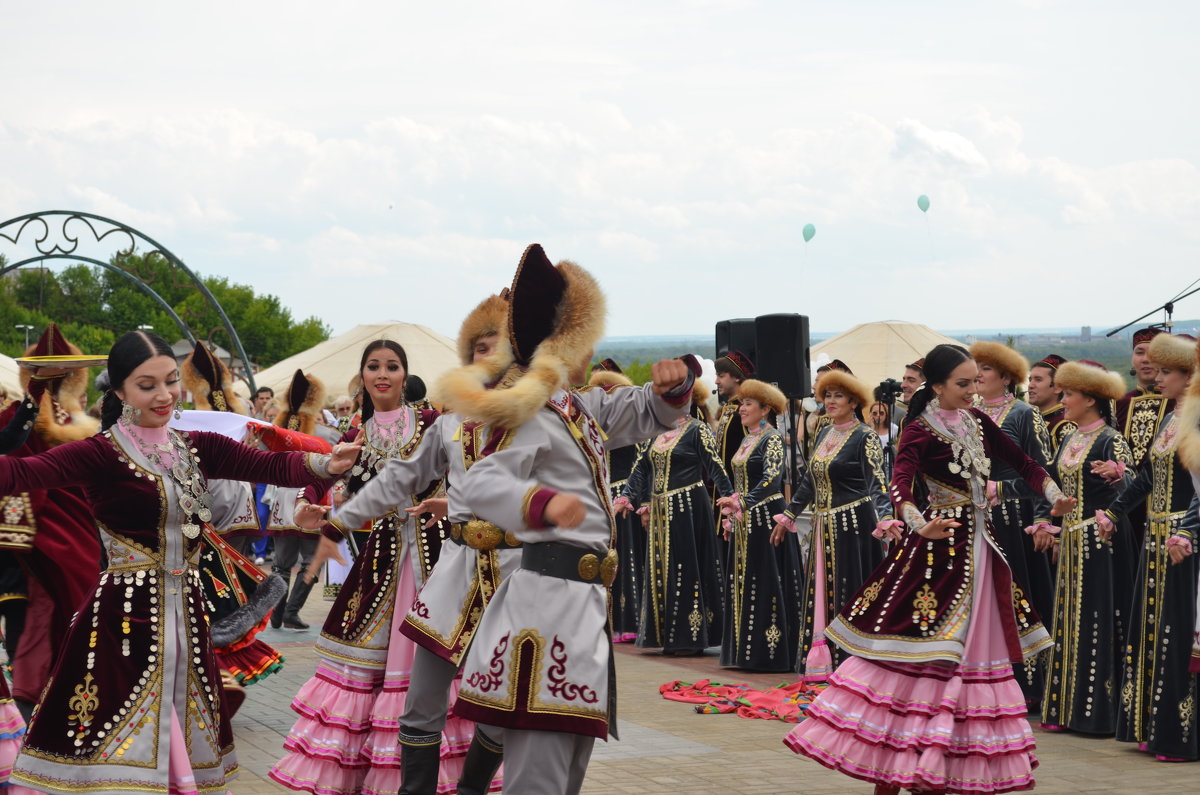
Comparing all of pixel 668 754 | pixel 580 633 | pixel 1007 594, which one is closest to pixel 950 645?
pixel 1007 594

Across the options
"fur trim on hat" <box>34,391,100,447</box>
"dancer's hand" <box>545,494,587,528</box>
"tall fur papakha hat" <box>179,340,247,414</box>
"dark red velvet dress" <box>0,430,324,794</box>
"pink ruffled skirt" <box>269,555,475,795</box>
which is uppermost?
"tall fur papakha hat" <box>179,340,247,414</box>

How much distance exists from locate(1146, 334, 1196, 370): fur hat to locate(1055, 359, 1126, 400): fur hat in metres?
0.88

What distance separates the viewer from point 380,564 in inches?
269

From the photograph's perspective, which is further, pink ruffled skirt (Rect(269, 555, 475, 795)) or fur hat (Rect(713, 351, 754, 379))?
fur hat (Rect(713, 351, 754, 379))

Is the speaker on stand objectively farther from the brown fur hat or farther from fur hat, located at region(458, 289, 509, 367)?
fur hat, located at region(458, 289, 509, 367)

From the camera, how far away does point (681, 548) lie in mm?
12484

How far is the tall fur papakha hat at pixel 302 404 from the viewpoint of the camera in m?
11.6

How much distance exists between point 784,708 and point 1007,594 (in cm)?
293

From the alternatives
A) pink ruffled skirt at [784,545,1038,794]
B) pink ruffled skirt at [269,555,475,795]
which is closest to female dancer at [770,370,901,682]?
pink ruffled skirt at [784,545,1038,794]

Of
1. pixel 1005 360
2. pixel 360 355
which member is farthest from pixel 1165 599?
pixel 360 355

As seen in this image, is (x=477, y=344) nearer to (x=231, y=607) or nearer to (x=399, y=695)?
(x=399, y=695)

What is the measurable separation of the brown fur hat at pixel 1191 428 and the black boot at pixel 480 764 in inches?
140

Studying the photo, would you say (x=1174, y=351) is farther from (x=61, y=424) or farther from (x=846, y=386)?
(x=61, y=424)

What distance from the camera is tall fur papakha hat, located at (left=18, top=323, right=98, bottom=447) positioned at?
23.3 ft
